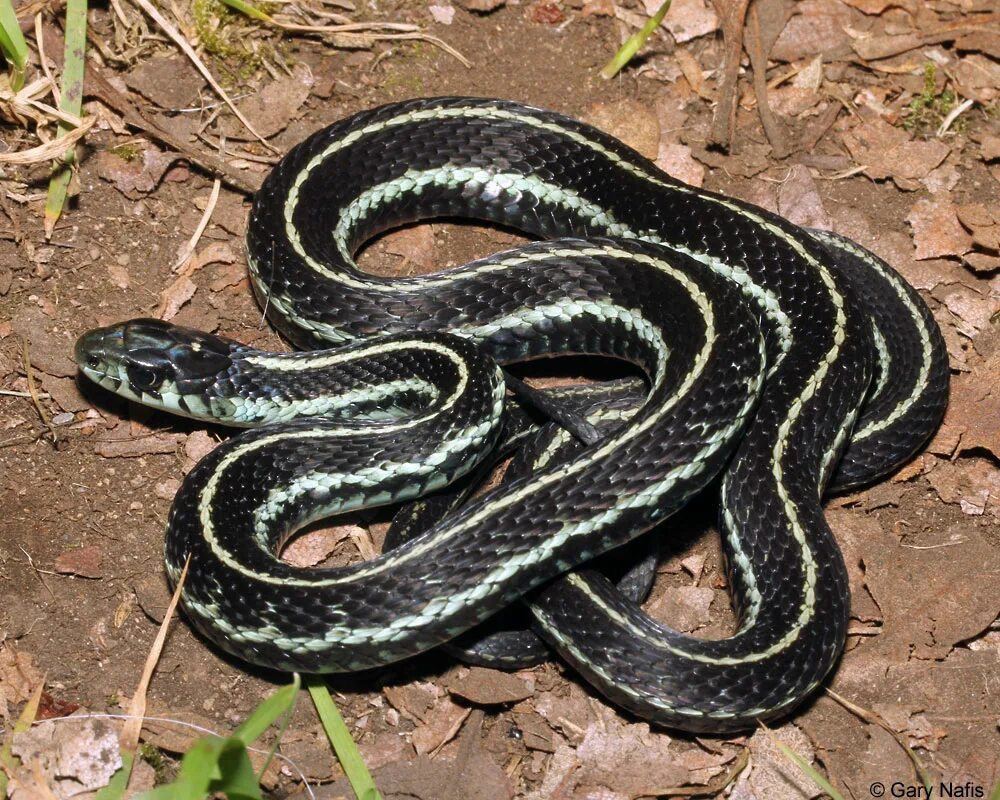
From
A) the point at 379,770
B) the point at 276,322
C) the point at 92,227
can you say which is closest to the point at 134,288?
the point at 92,227

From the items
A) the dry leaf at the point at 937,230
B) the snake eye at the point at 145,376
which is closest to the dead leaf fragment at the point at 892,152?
the dry leaf at the point at 937,230

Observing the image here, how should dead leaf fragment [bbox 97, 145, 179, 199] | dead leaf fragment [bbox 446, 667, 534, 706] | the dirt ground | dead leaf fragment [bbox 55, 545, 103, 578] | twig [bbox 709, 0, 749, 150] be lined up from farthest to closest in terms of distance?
twig [bbox 709, 0, 749, 150]
dead leaf fragment [bbox 97, 145, 179, 199]
dead leaf fragment [bbox 55, 545, 103, 578]
dead leaf fragment [bbox 446, 667, 534, 706]
the dirt ground

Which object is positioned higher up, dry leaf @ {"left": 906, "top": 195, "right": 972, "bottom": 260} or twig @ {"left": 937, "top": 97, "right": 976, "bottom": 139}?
twig @ {"left": 937, "top": 97, "right": 976, "bottom": 139}

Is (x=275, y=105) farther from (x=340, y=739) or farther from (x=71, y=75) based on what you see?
(x=340, y=739)

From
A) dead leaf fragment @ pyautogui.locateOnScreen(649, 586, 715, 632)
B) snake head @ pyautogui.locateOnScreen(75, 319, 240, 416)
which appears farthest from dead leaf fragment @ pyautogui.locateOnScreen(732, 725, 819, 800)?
snake head @ pyautogui.locateOnScreen(75, 319, 240, 416)

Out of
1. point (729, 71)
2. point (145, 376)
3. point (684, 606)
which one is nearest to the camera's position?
point (684, 606)

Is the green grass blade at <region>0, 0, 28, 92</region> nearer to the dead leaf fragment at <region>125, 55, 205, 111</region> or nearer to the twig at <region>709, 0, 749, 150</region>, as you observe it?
the dead leaf fragment at <region>125, 55, 205, 111</region>

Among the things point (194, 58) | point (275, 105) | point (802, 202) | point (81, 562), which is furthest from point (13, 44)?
point (802, 202)
